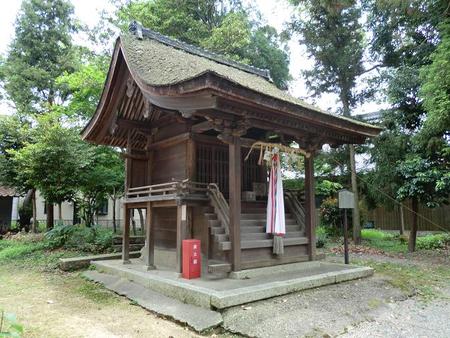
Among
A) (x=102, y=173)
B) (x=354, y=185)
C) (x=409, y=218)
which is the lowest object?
(x=409, y=218)

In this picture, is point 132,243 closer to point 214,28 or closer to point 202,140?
point 202,140

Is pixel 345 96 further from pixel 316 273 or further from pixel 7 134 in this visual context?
pixel 7 134

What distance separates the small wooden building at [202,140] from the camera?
21.5ft

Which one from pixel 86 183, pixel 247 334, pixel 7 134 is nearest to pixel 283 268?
pixel 247 334

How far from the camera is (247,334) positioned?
4.51 m

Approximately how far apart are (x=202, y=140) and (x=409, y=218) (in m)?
17.4

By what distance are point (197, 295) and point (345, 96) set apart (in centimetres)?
1338

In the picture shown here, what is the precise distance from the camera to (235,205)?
684cm

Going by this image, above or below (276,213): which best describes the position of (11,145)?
above

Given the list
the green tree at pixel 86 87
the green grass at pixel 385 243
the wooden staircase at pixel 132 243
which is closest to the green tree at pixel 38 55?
the green tree at pixel 86 87

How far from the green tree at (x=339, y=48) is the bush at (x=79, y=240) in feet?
35.1

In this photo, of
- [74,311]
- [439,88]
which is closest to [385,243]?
[439,88]

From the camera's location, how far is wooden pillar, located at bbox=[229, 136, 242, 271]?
6711 mm

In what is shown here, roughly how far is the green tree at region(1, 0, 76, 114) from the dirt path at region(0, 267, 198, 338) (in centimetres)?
1688
